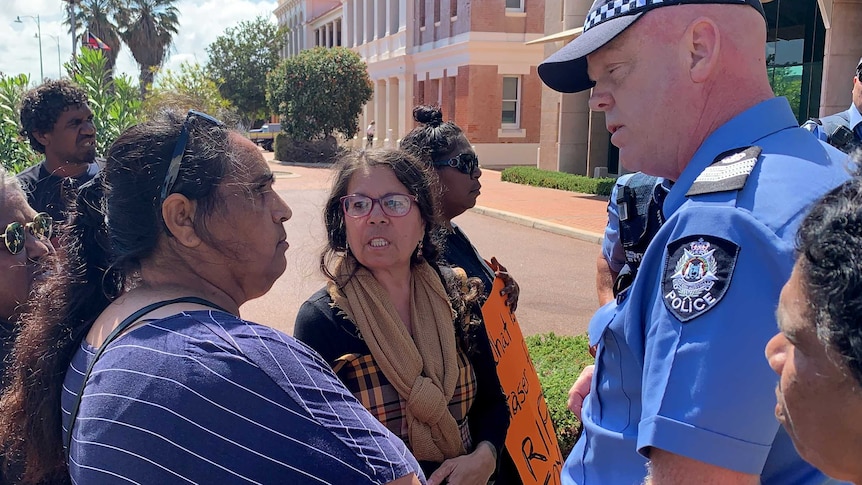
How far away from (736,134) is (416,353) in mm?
1315

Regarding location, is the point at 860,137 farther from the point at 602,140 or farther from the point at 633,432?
the point at 602,140

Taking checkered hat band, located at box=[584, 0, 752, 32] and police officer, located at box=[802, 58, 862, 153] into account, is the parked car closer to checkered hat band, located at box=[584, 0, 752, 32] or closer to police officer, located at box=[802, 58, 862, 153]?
police officer, located at box=[802, 58, 862, 153]

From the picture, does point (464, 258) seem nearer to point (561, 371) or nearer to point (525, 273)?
point (561, 371)

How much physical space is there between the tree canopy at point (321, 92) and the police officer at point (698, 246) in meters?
29.3

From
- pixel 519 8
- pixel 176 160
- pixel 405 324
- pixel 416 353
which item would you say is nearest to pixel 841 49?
pixel 405 324

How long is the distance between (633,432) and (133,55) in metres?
50.2

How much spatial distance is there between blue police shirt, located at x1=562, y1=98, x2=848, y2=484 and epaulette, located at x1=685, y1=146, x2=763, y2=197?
0.01 metres

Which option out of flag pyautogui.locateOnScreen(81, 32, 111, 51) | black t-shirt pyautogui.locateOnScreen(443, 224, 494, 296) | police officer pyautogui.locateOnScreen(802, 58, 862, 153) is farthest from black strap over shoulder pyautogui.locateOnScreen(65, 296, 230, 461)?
flag pyautogui.locateOnScreen(81, 32, 111, 51)

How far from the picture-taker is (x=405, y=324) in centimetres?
248

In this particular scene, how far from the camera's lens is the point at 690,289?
1.13m

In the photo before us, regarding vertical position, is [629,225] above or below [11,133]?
below

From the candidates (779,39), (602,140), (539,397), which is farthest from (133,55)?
(539,397)

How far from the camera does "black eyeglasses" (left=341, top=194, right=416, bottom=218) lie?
2.58 meters

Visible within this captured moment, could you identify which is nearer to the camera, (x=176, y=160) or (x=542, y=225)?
(x=176, y=160)
